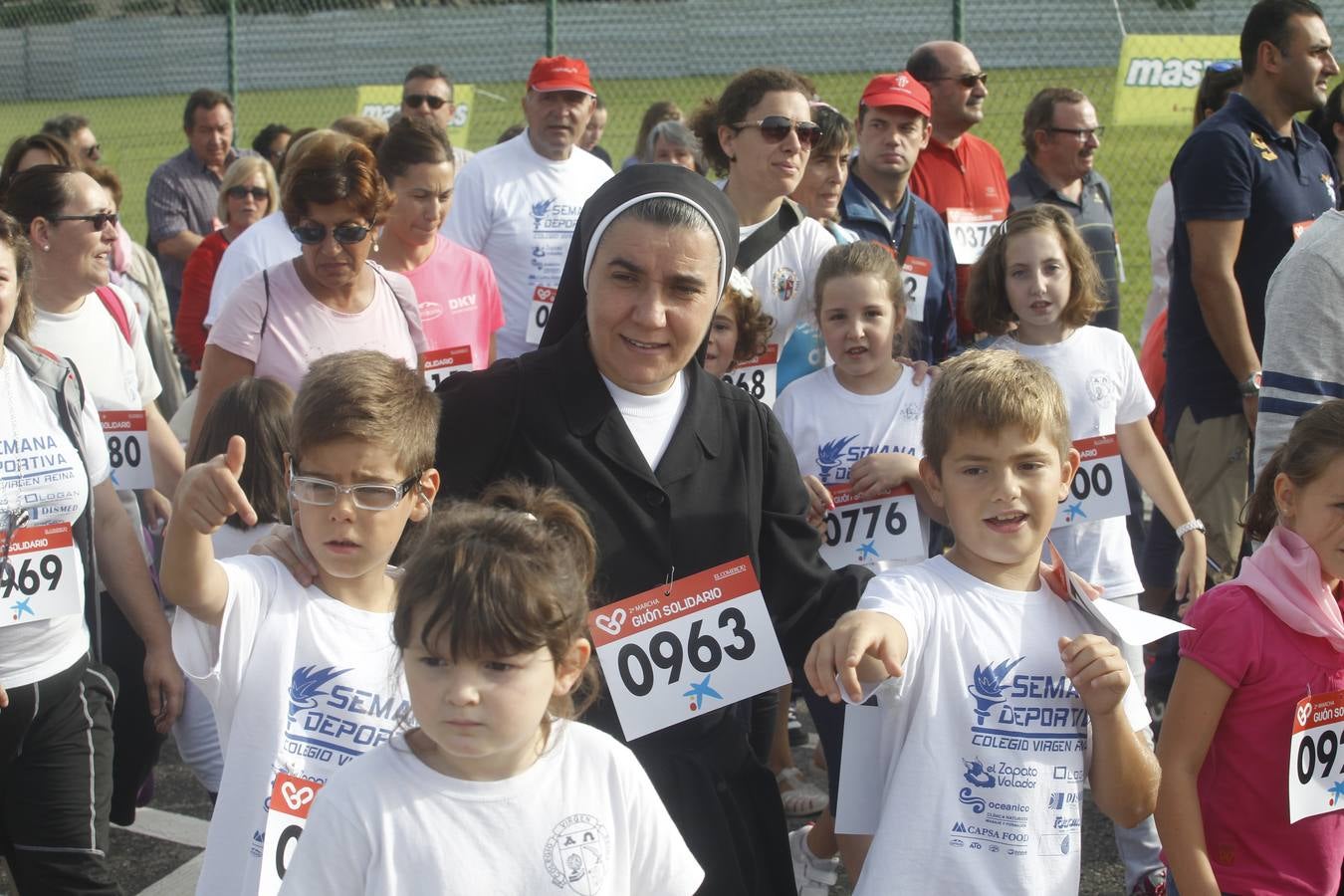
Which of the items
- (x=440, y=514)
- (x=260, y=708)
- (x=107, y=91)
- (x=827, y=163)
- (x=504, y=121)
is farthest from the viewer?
(x=504, y=121)

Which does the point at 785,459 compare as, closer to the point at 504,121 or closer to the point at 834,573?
the point at 834,573

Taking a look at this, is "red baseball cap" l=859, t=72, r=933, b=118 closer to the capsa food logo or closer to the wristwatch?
the wristwatch

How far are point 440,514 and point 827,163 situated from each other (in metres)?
3.42

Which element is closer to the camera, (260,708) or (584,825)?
(584,825)

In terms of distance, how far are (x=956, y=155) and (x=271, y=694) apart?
4948mm

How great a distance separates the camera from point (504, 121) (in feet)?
74.5

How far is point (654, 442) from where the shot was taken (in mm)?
2908

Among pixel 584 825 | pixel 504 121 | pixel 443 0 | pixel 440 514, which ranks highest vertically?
pixel 443 0

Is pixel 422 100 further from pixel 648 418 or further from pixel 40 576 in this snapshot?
pixel 648 418

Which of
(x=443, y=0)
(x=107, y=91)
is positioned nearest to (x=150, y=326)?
(x=107, y=91)

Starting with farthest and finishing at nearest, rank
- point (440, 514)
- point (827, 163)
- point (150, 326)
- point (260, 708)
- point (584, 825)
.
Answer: point (150, 326)
point (827, 163)
point (260, 708)
point (440, 514)
point (584, 825)

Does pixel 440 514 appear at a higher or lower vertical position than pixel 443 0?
lower

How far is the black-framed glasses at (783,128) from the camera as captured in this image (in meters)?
5.10

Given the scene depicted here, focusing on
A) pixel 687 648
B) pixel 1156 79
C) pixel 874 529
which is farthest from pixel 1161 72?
pixel 687 648
